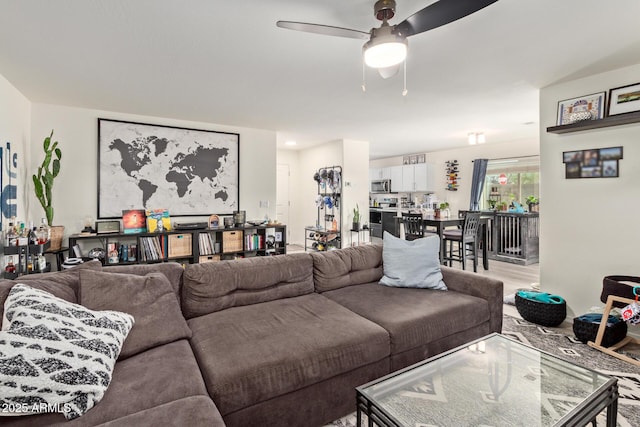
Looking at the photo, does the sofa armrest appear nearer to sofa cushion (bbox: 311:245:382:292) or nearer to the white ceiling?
sofa cushion (bbox: 311:245:382:292)

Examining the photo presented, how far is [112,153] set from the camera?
4.11 meters

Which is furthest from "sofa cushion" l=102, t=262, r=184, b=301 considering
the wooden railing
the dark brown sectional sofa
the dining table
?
the wooden railing

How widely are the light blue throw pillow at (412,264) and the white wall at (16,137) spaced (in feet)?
11.5

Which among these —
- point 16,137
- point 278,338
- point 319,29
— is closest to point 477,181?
point 319,29

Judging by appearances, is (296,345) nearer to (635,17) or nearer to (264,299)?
(264,299)

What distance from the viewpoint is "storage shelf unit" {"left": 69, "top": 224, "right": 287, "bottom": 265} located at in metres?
4.00

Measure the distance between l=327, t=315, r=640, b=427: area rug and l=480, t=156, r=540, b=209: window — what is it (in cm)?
391

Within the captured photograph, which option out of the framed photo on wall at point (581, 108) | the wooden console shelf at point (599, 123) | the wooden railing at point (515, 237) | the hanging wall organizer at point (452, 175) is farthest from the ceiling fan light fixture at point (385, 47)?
the hanging wall organizer at point (452, 175)

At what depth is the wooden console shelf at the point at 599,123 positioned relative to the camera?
2641 mm

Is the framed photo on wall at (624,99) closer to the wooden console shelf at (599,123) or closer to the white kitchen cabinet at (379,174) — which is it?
the wooden console shelf at (599,123)

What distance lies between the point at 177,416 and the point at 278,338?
0.67 meters

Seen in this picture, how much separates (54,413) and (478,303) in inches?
96.8

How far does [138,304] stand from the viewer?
5.63 ft

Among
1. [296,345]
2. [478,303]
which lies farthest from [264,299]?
[478,303]
